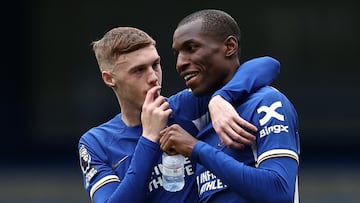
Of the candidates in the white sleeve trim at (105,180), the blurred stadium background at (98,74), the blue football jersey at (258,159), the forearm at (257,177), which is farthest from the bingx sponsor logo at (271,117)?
the blurred stadium background at (98,74)

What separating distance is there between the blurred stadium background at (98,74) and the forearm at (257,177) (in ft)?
27.2

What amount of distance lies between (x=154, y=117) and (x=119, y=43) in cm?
38

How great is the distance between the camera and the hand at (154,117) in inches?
153

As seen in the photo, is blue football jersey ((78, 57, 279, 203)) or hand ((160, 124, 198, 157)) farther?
blue football jersey ((78, 57, 279, 203))

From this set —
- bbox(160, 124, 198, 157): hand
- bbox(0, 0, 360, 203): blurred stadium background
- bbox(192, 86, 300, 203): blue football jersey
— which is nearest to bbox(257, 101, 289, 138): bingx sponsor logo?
bbox(192, 86, 300, 203): blue football jersey

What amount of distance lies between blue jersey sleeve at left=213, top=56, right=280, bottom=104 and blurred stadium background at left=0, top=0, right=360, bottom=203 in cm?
785

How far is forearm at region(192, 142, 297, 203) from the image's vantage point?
356cm

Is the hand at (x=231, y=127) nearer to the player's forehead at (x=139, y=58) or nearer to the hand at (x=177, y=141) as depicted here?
the hand at (x=177, y=141)

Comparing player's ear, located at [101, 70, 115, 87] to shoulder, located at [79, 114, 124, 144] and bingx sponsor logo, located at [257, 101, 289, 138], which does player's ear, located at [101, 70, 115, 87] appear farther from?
bingx sponsor logo, located at [257, 101, 289, 138]

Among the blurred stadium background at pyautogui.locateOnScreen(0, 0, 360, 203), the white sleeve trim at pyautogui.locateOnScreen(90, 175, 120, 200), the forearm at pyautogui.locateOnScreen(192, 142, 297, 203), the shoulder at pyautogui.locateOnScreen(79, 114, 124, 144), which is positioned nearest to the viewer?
the forearm at pyautogui.locateOnScreen(192, 142, 297, 203)
